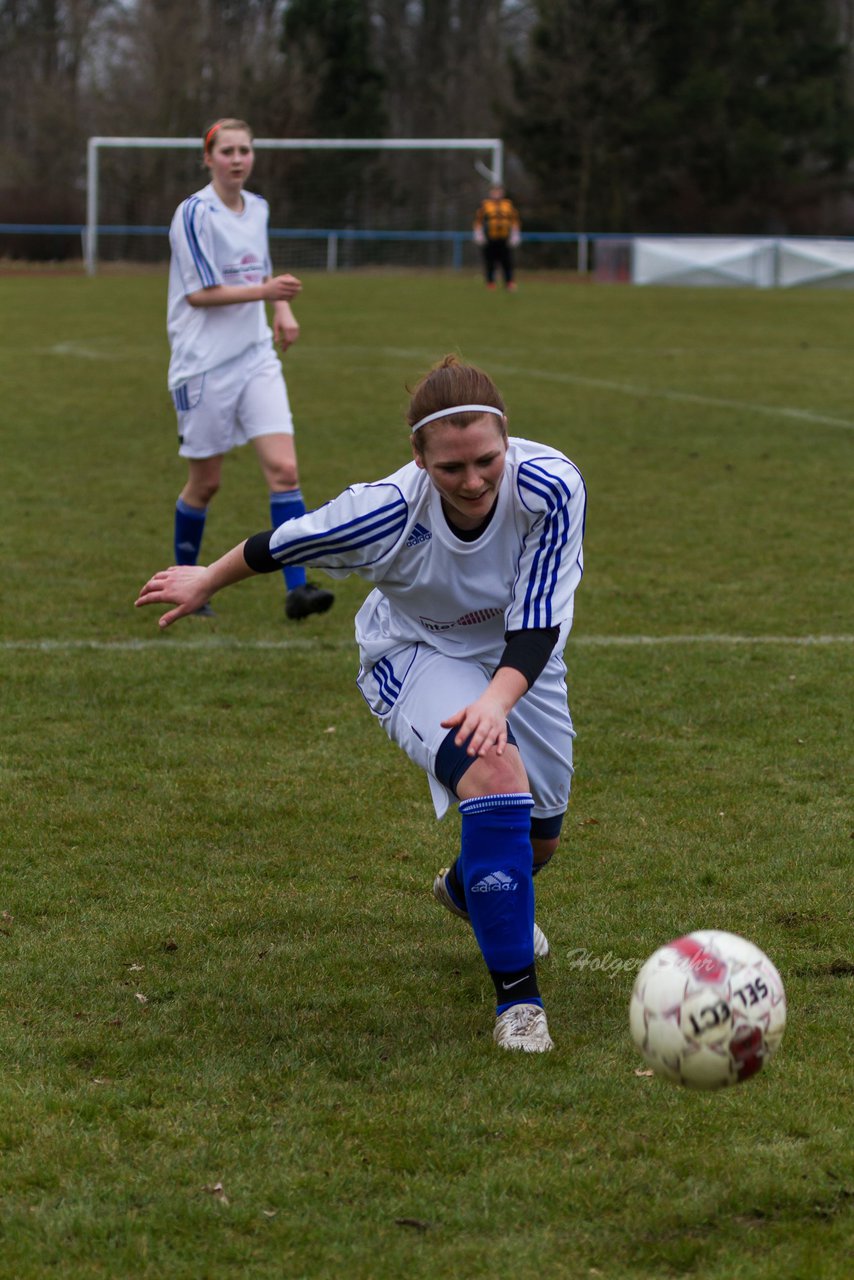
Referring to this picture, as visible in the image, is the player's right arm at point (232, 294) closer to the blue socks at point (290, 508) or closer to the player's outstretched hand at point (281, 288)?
the player's outstretched hand at point (281, 288)

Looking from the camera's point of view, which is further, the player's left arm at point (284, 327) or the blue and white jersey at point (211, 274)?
the player's left arm at point (284, 327)

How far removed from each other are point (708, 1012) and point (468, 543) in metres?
1.17

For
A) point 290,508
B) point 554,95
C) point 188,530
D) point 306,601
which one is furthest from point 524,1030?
point 554,95

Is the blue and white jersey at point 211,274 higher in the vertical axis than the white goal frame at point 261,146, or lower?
lower

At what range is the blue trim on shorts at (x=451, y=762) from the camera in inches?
137

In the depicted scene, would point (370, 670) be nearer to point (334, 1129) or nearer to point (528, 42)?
point (334, 1129)

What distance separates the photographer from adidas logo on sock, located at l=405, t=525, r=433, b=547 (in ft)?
11.9

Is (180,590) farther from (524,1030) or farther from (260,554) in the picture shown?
(524,1030)

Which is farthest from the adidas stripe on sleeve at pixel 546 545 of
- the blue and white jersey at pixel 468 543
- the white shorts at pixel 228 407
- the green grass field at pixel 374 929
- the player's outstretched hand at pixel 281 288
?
the white shorts at pixel 228 407

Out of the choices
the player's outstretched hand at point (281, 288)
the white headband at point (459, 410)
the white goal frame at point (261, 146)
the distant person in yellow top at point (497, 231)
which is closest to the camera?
the white headband at point (459, 410)

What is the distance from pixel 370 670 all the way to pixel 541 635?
1.86 feet

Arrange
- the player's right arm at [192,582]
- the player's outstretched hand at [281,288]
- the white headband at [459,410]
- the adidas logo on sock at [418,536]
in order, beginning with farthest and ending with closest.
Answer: the player's outstretched hand at [281,288], the player's right arm at [192,582], the adidas logo on sock at [418,536], the white headband at [459,410]

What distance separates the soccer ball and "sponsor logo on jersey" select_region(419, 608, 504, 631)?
0.99m

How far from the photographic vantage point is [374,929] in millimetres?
4082
